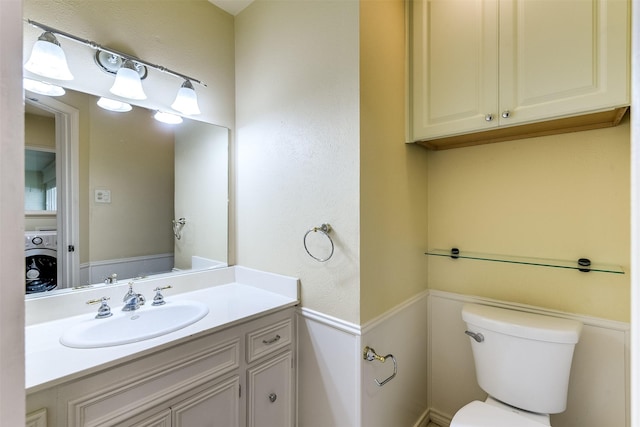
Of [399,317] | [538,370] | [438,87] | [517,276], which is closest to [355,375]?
[399,317]

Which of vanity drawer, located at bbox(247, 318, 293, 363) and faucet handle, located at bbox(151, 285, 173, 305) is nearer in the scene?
vanity drawer, located at bbox(247, 318, 293, 363)

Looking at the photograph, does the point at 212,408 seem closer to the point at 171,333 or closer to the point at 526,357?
the point at 171,333

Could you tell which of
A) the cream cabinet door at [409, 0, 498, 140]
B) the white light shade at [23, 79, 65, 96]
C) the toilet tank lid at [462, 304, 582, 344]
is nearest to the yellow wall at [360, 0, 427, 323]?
the cream cabinet door at [409, 0, 498, 140]

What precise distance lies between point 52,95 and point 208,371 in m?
1.34

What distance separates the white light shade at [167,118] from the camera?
60.5 inches

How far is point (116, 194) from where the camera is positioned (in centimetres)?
142

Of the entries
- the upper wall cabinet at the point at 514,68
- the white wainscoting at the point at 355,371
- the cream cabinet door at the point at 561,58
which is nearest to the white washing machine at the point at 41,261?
the white wainscoting at the point at 355,371

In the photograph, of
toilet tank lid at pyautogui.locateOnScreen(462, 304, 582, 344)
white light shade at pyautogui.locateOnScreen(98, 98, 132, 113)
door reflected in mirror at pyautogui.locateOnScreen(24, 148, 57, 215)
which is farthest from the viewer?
white light shade at pyautogui.locateOnScreen(98, 98, 132, 113)

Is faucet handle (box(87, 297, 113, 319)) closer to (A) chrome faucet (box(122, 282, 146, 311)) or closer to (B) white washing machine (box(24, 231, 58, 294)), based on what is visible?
(A) chrome faucet (box(122, 282, 146, 311))

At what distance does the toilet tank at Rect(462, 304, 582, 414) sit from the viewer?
123cm

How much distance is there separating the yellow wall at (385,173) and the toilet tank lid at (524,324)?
353mm

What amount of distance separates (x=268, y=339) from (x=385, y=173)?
0.98 m

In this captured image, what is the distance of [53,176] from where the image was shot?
1212 mm

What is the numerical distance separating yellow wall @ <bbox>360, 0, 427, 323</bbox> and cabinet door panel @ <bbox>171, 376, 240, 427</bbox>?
0.64m
